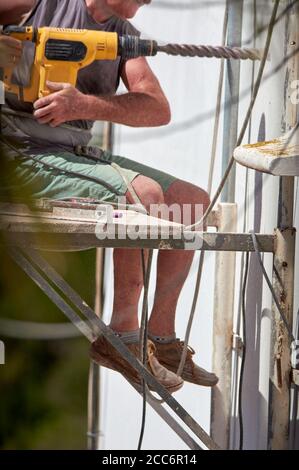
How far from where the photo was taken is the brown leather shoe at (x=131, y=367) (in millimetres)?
2273

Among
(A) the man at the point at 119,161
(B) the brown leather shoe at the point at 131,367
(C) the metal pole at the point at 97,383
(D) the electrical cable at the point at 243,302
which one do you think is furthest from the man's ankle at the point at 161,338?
(C) the metal pole at the point at 97,383

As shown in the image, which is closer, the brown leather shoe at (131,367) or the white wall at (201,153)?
the brown leather shoe at (131,367)

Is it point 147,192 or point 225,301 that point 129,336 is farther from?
point 225,301

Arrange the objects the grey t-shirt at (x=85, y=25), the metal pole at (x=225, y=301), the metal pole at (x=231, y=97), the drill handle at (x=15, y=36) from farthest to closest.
Answer: the metal pole at (x=225, y=301)
the metal pole at (x=231, y=97)
the grey t-shirt at (x=85, y=25)
the drill handle at (x=15, y=36)

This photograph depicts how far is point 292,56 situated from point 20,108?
2.36 ft

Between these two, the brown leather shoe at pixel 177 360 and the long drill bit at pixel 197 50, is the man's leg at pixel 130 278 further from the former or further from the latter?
the long drill bit at pixel 197 50

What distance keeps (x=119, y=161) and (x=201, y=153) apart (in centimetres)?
48

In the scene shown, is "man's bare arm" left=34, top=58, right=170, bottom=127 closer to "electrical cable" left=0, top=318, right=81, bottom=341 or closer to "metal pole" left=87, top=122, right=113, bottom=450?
"electrical cable" left=0, top=318, right=81, bottom=341

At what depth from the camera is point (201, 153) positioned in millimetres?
2955

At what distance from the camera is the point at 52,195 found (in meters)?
2.21

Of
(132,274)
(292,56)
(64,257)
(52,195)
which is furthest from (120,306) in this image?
Answer: (64,257)

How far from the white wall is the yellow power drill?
1.26 feet
